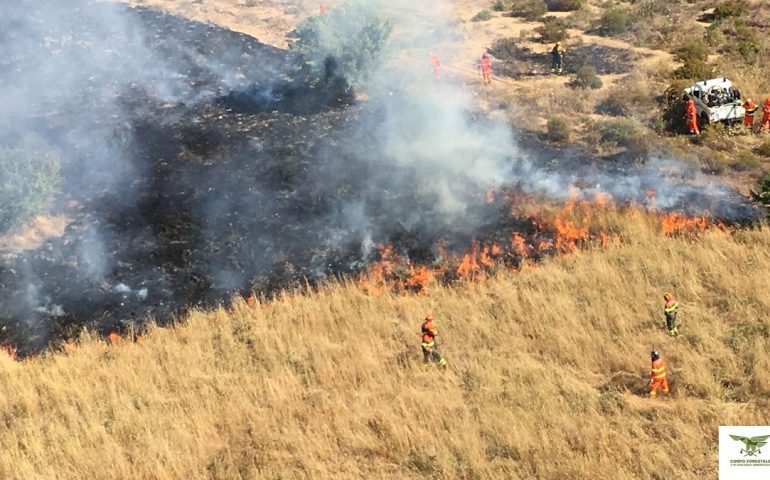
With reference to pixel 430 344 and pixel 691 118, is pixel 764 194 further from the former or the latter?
pixel 430 344

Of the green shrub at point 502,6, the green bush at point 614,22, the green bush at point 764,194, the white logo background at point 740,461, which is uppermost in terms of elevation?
the green shrub at point 502,6

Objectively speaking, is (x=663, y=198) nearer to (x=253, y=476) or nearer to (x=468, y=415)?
(x=468, y=415)

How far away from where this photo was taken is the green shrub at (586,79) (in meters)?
24.1

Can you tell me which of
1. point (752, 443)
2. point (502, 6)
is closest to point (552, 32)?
point (502, 6)

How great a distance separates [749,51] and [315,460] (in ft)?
80.9

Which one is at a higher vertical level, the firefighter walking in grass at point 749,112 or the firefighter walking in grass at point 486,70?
the firefighter walking in grass at point 486,70

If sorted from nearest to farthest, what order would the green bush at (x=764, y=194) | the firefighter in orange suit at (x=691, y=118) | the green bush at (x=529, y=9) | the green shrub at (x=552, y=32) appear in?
the green bush at (x=764, y=194), the firefighter in orange suit at (x=691, y=118), the green shrub at (x=552, y=32), the green bush at (x=529, y=9)

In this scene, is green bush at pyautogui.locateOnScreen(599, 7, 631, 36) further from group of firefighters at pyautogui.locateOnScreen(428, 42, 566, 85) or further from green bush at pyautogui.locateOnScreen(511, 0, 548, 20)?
group of firefighters at pyautogui.locateOnScreen(428, 42, 566, 85)

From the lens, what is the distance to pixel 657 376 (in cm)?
1027

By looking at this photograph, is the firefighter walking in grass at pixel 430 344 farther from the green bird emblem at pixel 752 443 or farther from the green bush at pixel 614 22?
the green bush at pixel 614 22

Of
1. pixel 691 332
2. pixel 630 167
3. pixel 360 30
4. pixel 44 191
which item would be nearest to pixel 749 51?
pixel 630 167

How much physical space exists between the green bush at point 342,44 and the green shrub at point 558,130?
27.8 feet

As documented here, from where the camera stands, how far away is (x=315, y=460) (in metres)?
9.82

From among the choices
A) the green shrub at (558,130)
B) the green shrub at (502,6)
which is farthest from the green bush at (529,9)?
the green shrub at (558,130)
